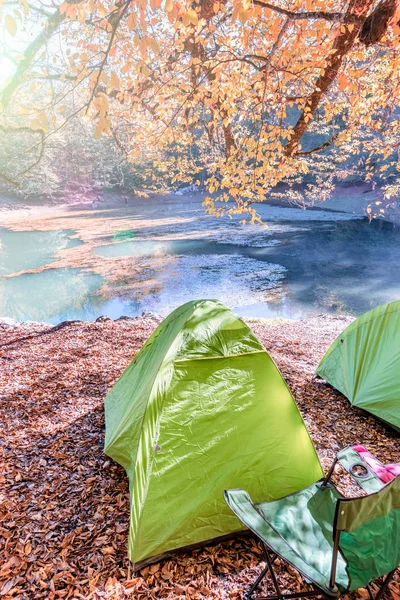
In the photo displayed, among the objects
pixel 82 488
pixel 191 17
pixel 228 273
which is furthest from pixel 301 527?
pixel 228 273

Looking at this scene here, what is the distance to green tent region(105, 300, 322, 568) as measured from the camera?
2.64m

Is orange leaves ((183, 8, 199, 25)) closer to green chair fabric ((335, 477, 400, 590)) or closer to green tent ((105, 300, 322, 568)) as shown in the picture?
green tent ((105, 300, 322, 568))

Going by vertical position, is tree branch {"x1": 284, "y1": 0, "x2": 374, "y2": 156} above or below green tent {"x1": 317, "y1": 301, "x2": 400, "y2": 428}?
above

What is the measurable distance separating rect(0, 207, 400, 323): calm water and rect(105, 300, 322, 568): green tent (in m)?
10.5

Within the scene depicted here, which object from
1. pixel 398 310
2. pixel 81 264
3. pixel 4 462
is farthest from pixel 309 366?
pixel 81 264

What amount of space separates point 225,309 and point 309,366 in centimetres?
343

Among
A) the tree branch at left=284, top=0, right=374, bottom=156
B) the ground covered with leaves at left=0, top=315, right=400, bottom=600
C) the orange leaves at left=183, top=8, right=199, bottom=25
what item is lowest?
the ground covered with leaves at left=0, top=315, right=400, bottom=600

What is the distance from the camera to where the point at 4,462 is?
349 cm

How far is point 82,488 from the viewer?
3.18m

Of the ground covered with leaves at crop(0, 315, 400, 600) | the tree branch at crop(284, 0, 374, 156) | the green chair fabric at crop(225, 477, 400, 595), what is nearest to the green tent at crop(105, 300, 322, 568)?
the ground covered with leaves at crop(0, 315, 400, 600)

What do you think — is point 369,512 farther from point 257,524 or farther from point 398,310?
point 398,310

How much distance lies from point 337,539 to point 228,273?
1685 centimetres

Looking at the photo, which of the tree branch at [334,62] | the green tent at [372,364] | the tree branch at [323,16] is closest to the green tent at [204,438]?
the green tent at [372,364]

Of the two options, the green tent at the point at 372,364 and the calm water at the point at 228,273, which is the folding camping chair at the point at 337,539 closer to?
the green tent at the point at 372,364
